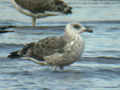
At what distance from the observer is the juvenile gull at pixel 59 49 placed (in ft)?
35.9

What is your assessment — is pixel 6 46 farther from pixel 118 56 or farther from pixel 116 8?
pixel 116 8

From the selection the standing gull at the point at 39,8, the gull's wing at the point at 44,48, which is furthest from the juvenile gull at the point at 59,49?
the standing gull at the point at 39,8

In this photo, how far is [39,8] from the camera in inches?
784

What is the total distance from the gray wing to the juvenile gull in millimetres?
8172

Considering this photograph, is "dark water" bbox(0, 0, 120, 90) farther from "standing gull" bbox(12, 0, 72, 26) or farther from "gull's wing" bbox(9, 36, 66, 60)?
"standing gull" bbox(12, 0, 72, 26)

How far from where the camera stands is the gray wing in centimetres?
1983

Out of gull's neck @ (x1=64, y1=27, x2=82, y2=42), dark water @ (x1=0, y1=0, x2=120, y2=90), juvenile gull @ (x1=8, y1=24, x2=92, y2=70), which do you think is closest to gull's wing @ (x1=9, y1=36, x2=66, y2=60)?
juvenile gull @ (x1=8, y1=24, x2=92, y2=70)

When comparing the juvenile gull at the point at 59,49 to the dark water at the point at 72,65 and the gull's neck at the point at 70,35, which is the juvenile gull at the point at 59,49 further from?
the dark water at the point at 72,65

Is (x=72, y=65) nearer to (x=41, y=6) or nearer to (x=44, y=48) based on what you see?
(x=44, y=48)

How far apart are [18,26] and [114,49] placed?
630 cm

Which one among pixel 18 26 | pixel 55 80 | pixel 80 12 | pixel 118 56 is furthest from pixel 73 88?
pixel 80 12

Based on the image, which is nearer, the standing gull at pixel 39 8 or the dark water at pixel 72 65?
the dark water at pixel 72 65

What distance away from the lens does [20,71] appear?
11539 mm

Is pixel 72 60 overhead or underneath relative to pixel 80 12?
overhead
